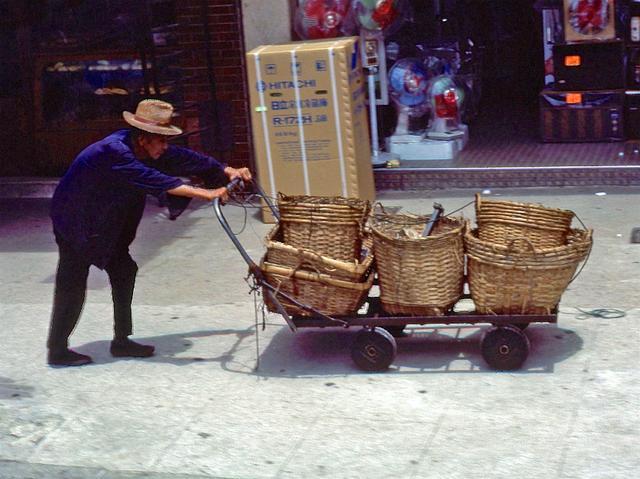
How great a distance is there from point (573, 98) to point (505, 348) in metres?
5.78

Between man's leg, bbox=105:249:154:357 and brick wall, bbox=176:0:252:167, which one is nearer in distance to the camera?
man's leg, bbox=105:249:154:357

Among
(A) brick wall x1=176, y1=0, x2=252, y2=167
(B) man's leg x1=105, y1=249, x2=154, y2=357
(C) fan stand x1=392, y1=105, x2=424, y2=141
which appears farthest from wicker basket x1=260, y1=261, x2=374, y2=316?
(C) fan stand x1=392, y1=105, x2=424, y2=141

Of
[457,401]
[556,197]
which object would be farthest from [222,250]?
[457,401]

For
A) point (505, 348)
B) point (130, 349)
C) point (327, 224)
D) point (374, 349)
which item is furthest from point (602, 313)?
point (130, 349)

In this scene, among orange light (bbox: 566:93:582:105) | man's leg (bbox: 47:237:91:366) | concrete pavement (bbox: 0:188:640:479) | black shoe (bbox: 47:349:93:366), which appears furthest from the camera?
orange light (bbox: 566:93:582:105)

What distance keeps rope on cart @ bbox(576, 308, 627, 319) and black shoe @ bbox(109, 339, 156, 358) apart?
277 centimetres

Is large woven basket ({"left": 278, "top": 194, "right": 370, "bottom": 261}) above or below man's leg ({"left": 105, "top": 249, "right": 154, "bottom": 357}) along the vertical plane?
above

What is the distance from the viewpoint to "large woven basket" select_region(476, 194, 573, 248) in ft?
22.5

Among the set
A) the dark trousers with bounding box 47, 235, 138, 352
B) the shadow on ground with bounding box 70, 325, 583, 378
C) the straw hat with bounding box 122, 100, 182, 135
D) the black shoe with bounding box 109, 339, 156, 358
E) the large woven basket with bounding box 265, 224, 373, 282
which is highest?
the straw hat with bounding box 122, 100, 182, 135

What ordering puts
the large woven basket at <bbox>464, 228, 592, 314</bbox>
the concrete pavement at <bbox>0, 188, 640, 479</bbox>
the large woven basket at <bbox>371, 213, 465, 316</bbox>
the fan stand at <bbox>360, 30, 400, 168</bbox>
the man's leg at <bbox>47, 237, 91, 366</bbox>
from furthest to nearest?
the fan stand at <bbox>360, 30, 400, 168</bbox> → the man's leg at <bbox>47, 237, 91, 366</bbox> → the large woven basket at <bbox>371, 213, 465, 316</bbox> → the large woven basket at <bbox>464, 228, 592, 314</bbox> → the concrete pavement at <bbox>0, 188, 640, 479</bbox>

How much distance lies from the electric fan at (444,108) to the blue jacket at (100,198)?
16.6 ft

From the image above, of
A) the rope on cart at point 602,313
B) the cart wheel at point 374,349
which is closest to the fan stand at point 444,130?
the rope on cart at point 602,313

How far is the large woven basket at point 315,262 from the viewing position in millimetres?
6586

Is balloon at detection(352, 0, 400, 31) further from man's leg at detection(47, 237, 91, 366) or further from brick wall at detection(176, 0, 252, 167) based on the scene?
man's leg at detection(47, 237, 91, 366)
